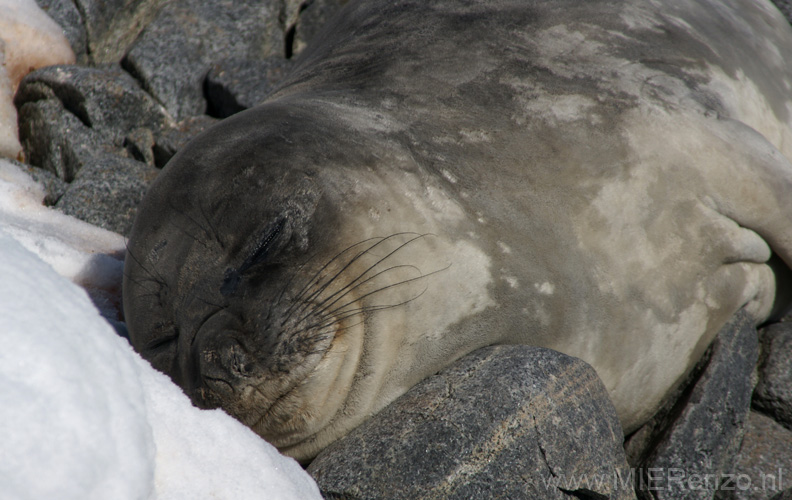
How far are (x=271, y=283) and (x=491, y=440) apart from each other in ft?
2.41

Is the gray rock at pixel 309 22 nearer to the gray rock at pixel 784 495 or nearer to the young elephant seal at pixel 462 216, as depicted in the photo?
the young elephant seal at pixel 462 216

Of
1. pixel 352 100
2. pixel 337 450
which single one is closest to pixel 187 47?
pixel 352 100

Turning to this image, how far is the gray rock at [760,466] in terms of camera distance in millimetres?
2678

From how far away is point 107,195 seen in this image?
3.86 m

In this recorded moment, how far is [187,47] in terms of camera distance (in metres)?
5.40

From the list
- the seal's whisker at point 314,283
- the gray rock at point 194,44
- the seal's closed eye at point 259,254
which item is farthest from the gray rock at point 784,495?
the gray rock at point 194,44

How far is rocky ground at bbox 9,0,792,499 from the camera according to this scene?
6.69 feet

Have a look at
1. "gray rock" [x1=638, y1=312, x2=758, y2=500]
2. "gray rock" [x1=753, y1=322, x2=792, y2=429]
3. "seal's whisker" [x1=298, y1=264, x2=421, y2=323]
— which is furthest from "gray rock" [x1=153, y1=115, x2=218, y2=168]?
"gray rock" [x1=753, y1=322, x2=792, y2=429]

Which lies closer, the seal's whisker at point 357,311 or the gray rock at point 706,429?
the seal's whisker at point 357,311

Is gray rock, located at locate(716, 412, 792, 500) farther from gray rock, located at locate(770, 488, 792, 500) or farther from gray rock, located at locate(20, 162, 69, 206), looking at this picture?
gray rock, located at locate(20, 162, 69, 206)

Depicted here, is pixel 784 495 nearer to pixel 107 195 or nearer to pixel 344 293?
pixel 344 293

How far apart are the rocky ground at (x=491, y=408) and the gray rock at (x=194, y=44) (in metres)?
0.10

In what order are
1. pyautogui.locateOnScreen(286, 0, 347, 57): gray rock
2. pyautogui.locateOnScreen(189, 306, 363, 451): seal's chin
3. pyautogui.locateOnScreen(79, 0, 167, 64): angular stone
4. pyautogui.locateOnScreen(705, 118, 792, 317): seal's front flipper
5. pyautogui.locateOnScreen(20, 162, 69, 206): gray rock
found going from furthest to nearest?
pyautogui.locateOnScreen(286, 0, 347, 57): gray rock < pyautogui.locateOnScreen(79, 0, 167, 64): angular stone < pyautogui.locateOnScreen(20, 162, 69, 206): gray rock < pyautogui.locateOnScreen(705, 118, 792, 317): seal's front flipper < pyautogui.locateOnScreen(189, 306, 363, 451): seal's chin

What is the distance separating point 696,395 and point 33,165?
387 centimetres
